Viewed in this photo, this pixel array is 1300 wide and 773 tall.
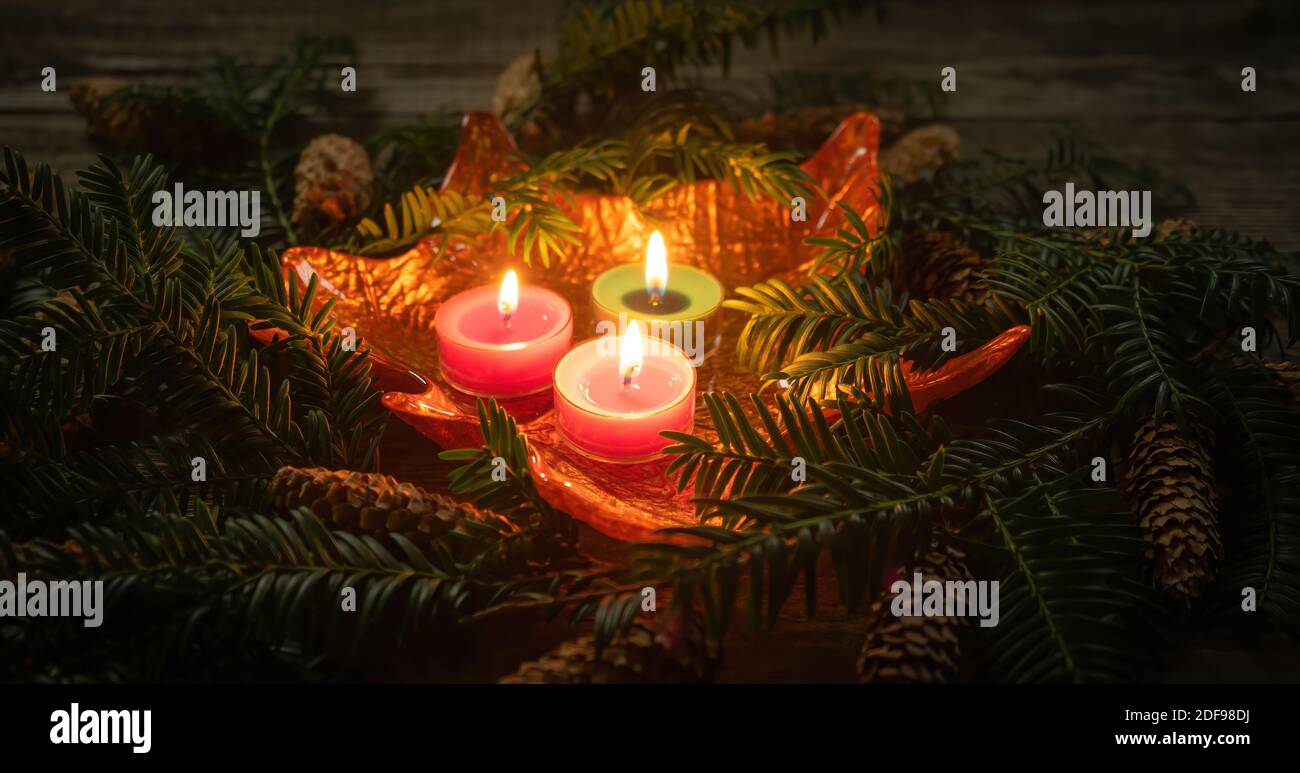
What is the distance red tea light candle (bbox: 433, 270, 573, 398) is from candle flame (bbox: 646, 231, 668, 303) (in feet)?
0.31

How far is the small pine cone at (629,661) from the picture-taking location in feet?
2.37

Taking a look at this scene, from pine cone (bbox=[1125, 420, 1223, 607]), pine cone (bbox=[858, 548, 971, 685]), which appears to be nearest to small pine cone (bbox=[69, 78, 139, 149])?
pine cone (bbox=[858, 548, 971, 685])

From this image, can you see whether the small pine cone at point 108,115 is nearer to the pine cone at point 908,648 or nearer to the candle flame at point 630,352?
the candle flame at point 630,352

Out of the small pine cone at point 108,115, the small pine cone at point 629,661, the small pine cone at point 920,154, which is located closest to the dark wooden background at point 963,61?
the small pine cone at point 108,115

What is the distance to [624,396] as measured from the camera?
97cm

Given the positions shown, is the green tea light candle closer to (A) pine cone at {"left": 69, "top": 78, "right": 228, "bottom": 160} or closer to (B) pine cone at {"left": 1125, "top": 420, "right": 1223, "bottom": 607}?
(B) pine cone at {"left": 1125, "top": 420, "right": 1223, "bottom": 607}

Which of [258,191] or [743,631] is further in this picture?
[258,191]

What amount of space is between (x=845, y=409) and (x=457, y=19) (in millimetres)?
1426

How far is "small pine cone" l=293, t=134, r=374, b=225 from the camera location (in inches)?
47.0

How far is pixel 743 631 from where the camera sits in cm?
85

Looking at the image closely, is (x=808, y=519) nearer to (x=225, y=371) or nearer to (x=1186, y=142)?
(x=225, y=371)

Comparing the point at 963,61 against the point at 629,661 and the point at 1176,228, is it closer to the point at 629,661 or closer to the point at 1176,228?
the point at 1176,228

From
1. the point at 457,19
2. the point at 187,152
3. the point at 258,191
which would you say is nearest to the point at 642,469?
the point at 258,191

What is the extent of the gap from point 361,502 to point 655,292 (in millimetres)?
432
